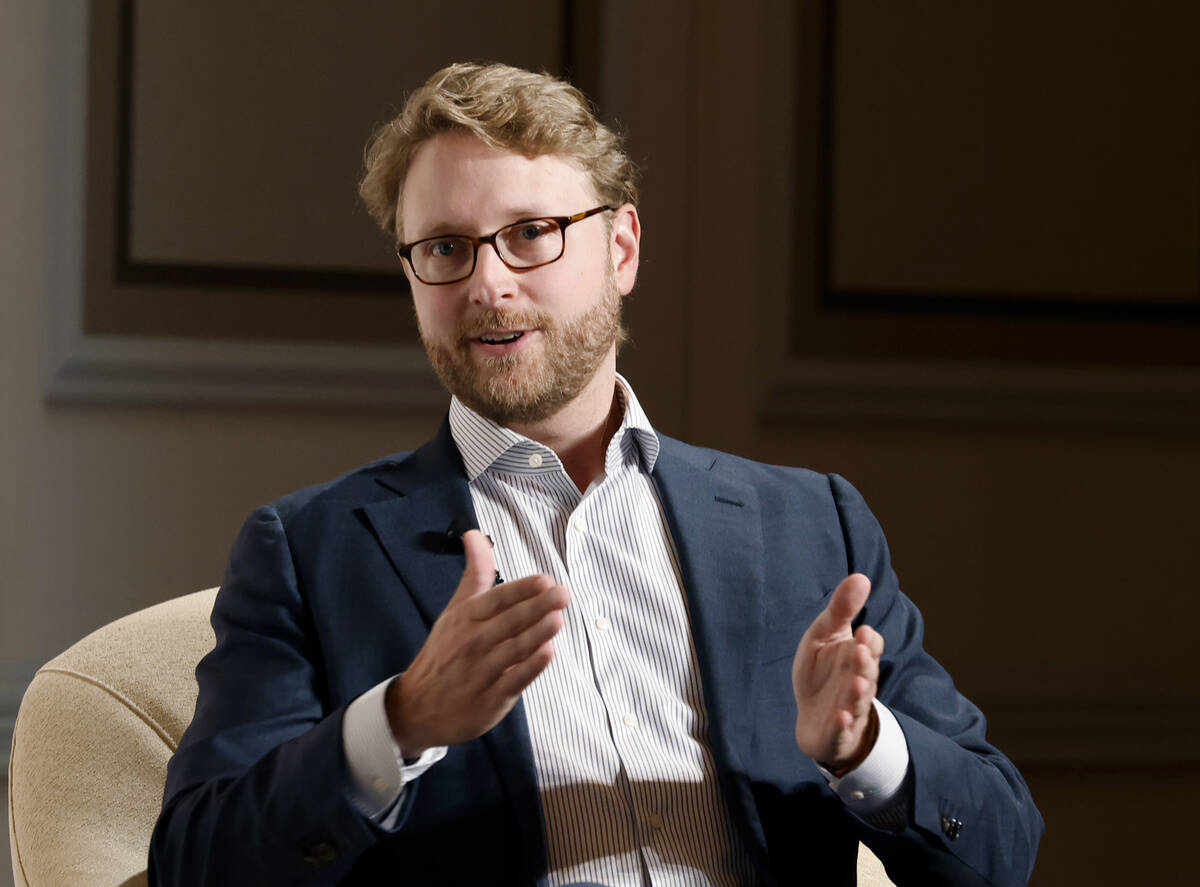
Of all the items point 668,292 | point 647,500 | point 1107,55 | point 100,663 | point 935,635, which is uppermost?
point 1107,55

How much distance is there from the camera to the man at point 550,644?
122cm

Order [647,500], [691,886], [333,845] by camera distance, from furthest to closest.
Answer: [647,500] → [691,886] → [333,845]

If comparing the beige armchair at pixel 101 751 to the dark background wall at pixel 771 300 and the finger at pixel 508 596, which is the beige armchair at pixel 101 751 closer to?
the finger at pixel 508 596

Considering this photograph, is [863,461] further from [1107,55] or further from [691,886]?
[691,886]

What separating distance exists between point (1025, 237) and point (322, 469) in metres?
1.39

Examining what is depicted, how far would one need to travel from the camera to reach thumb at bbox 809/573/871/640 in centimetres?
120

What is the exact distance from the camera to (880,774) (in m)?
1.29

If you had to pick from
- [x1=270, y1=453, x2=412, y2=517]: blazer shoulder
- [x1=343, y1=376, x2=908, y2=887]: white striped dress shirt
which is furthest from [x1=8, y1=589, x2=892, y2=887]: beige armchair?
[x1=343, y1=376, x2=908, y2=887]: white striped dress shirt

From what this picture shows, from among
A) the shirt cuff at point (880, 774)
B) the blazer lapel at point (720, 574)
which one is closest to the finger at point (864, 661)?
the shirt cuff at point (880, 774)

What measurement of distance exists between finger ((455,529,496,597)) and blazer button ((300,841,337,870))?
0.85 feet

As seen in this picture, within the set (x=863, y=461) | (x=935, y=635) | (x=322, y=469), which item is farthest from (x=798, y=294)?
(x=322, y=469)

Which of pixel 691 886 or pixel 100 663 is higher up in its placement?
pixel 100 663

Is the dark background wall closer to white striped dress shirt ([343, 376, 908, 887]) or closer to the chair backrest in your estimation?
the chair backrest

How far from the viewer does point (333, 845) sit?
3.95 ft
